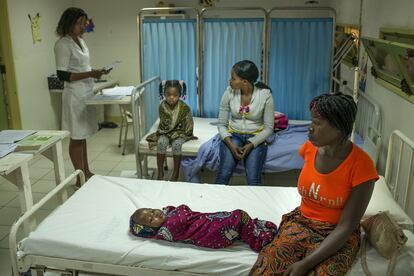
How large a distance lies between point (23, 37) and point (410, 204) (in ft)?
14.2

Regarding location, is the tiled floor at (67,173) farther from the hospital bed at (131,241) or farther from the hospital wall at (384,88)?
the hospital wall at (384,88)

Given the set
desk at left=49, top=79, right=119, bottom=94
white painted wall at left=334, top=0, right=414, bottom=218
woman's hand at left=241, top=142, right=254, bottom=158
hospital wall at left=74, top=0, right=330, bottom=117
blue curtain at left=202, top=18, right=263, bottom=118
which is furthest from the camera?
hospital wall at left=74, top=0, right=330, bottom=117

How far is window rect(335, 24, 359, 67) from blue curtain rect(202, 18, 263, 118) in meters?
0.80

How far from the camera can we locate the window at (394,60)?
245cm

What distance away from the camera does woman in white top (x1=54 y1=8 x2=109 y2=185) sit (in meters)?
3.54

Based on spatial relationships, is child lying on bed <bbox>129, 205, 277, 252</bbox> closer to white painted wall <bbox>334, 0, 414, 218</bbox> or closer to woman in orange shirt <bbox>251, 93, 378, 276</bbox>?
woman in orange shirt <bbox>251, 93, 378, 276</bbox>

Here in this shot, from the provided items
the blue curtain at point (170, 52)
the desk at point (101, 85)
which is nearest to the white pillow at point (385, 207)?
the blue curtain at point (170, 52)

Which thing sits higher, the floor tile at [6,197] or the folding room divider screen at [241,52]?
the folding room divider screen at [241,52]

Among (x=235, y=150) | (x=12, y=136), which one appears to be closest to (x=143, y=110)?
(x=235, y=150)

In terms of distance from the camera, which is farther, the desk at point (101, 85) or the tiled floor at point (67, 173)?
the desk at point (101, 85)

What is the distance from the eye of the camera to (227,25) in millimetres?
3932

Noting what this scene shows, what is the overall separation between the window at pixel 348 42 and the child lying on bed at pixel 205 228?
6.73 feet

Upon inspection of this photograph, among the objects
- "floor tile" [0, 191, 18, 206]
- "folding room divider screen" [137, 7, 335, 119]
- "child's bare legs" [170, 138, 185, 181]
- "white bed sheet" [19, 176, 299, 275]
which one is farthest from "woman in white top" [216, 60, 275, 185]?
"floor tile" [0, 191, 18, 206]

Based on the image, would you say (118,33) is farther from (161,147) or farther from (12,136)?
(12,136)
